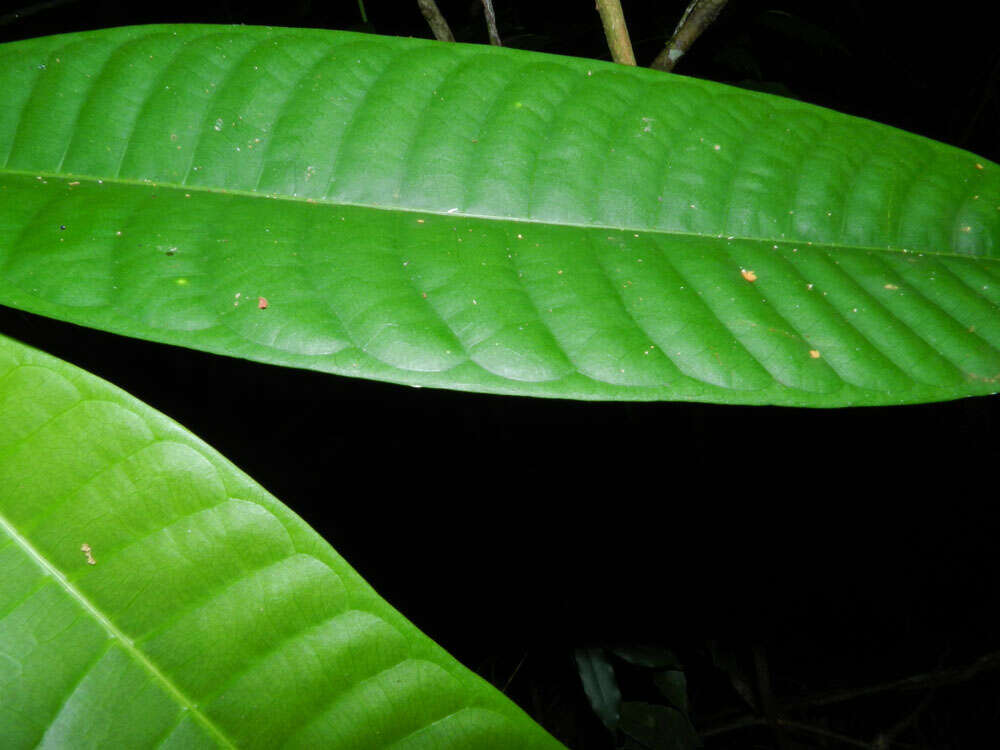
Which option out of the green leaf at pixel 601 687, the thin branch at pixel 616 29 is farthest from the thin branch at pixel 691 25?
the green leaf at pixel 601 687

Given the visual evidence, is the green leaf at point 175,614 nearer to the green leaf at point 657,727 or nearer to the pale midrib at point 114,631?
the pale midrib at point 114,631

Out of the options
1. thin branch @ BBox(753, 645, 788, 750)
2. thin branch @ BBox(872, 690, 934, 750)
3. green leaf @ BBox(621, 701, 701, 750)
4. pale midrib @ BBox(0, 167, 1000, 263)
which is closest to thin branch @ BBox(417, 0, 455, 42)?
pale midrib @ BBox(0, 167, 1000, 263)

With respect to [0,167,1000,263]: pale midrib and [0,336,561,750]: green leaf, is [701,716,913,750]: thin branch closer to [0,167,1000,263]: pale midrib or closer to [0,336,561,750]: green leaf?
[0,167,1000,263]: pale midrib

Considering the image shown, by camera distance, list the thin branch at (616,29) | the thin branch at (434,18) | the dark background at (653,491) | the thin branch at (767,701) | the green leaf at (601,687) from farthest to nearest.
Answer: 1. the thin branch at (767,701)
2. the dark background at (653,491)
3. the green leaf at (601,687)
4. the thin branch at (434,18)
5. the thin branch at (616,29)

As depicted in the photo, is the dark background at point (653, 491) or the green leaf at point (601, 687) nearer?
the green leaf at point (601, 687)

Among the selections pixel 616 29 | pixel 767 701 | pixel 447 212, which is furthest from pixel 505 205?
pixel 767 701

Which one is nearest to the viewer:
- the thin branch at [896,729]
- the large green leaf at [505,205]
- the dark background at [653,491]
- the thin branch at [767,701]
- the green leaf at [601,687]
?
the large green leaf at [505,205]

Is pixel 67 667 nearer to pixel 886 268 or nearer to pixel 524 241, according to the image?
pixel 524 241
